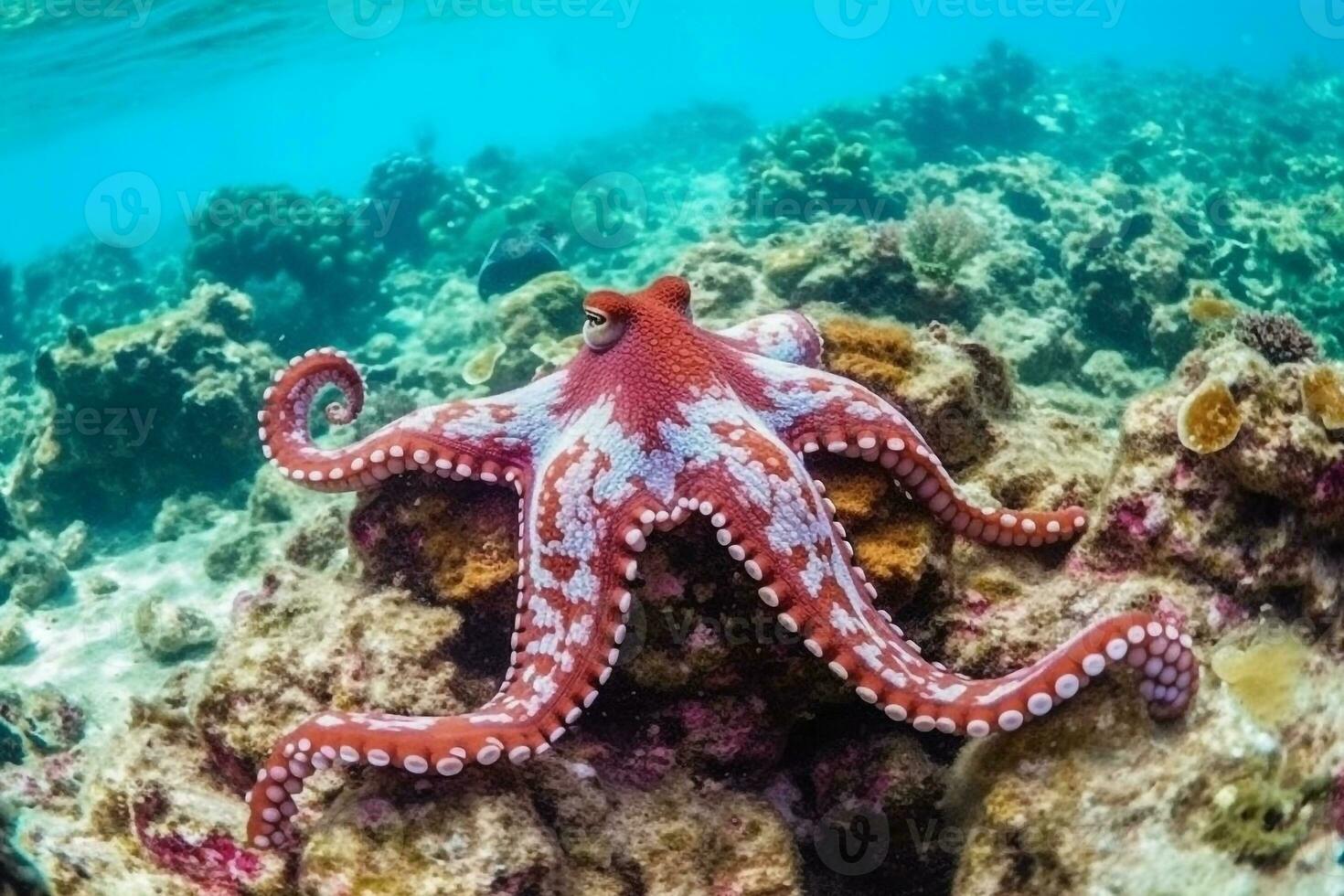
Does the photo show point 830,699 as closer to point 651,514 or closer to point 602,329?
point 651,514

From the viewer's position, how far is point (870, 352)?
600 cm

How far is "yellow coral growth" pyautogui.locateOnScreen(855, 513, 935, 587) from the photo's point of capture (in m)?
4.67

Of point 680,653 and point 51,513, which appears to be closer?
point 680,653

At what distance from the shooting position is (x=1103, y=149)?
31.4 m

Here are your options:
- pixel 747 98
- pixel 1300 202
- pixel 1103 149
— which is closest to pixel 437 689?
A: pixel 1300 202

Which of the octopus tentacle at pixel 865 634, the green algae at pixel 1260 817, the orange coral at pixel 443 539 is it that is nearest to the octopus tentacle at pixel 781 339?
the octopus tentacle at pixel 865 634

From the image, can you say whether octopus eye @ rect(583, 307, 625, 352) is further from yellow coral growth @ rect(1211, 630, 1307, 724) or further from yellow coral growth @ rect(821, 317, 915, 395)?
yellow coral growth @ rect(1211, 630, 1307, 724)

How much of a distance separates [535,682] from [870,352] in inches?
125

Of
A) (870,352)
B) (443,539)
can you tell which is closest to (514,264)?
(870,352)

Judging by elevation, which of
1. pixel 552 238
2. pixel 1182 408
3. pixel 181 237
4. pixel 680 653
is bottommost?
pixel 181 237

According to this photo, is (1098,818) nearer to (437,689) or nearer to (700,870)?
(700,870)

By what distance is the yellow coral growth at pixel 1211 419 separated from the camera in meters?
4.40

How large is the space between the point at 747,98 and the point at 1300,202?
160 feet

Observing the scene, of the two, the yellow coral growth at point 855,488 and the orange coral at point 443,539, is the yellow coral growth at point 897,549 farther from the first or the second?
the orange coral at point 443,539
